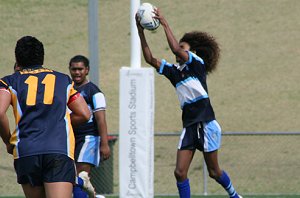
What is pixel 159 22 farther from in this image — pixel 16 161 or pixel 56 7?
pixel 56 7

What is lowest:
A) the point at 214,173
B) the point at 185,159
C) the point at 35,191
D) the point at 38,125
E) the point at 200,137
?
the point at 214,173

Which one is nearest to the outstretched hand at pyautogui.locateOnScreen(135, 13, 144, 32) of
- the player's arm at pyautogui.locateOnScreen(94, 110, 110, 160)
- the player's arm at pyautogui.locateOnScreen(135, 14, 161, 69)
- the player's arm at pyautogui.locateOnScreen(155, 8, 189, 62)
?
the player's arm at pyautogui.locateOnScreen(135, 14, 161, 69)

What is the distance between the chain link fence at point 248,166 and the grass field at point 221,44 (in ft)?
5.77

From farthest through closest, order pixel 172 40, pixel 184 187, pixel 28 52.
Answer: pixel 184 187 → pixel 172 40 → pixel 28 52

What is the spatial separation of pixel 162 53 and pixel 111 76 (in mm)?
1255

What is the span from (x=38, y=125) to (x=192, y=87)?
2.78 meters

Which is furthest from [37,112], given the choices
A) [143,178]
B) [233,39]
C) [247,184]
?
[233,39]

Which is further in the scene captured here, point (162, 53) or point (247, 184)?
point (162, 53)

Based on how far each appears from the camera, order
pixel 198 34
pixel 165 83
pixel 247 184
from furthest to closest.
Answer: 1. pixel 165 83
2. pixel 247 184
3. pixel 198 34

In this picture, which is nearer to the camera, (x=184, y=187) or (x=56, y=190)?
(x=56, y=190)

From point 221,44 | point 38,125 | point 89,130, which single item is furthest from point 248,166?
point 38,125

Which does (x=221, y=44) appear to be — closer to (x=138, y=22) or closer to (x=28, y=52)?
(x=138, y=22)

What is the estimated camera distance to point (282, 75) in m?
18.6

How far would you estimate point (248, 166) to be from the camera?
48.1 feet
